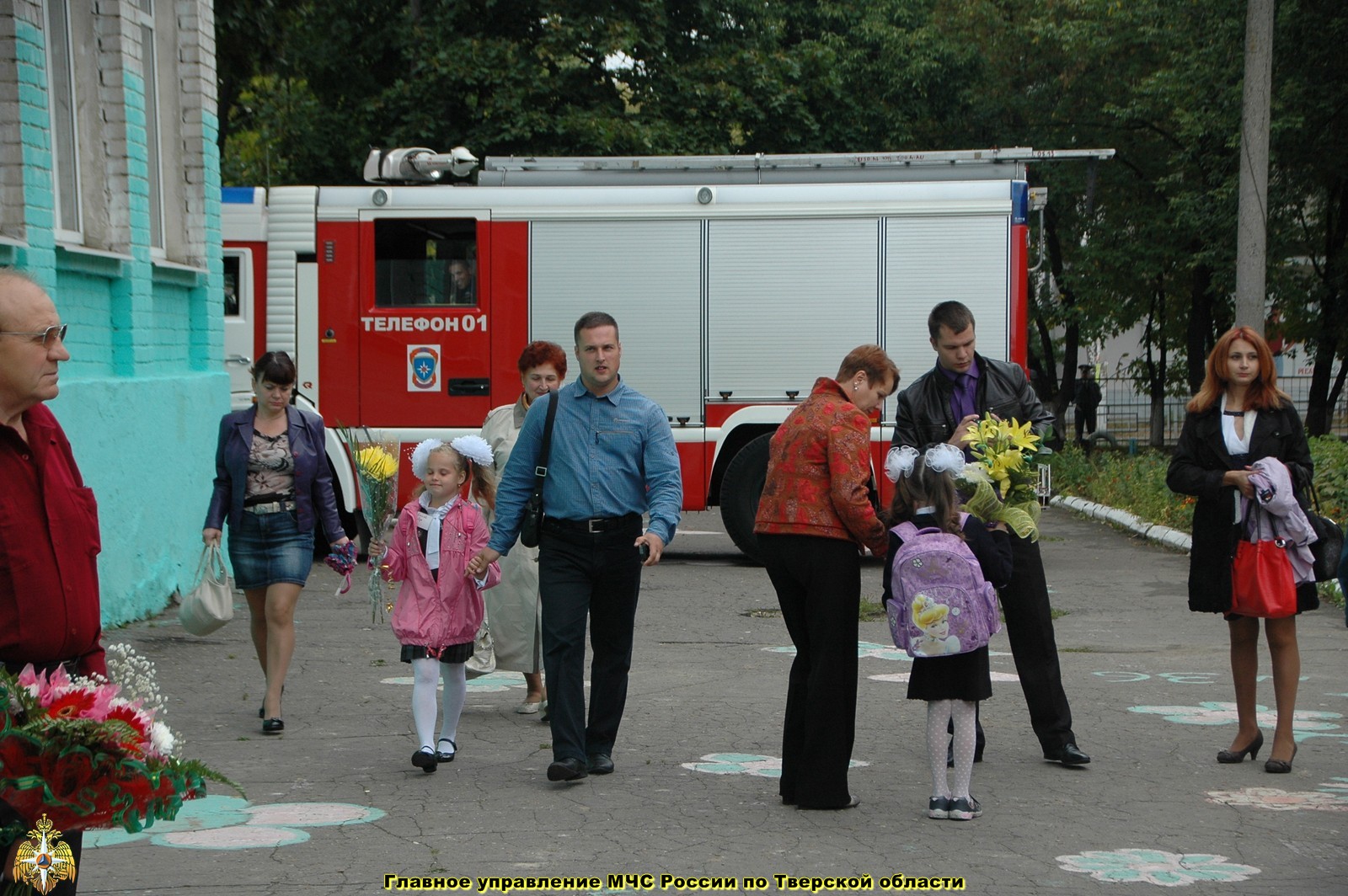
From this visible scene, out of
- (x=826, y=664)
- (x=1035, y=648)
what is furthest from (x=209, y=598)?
(x=1035, y=648)

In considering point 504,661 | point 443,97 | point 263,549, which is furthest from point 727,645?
point 443,97

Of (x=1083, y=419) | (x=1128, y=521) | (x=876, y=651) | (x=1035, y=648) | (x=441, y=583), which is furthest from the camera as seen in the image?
(x=1083, y=419)

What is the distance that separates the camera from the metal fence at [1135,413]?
1378 inches

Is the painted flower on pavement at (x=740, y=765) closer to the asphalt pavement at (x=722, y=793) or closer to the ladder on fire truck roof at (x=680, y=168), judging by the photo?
the asphalt pavement at (x=722, y=793)

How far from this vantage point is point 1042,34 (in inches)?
966

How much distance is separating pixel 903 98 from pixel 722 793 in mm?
19399

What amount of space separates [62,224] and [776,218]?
5.95 m

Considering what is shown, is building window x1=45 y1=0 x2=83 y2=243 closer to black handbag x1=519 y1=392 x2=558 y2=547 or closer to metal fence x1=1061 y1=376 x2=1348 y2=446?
black handbag x1=519 y1=392 x2=558 y2=547

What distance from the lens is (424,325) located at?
544 inches

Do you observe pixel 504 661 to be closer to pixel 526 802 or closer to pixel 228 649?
pixel 526 802

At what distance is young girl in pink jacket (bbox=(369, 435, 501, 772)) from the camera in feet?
21.8

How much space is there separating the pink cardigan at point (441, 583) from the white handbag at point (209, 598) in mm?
1113

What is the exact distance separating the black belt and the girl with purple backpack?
1153 mm

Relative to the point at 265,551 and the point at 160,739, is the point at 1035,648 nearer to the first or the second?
the point at 265,551
